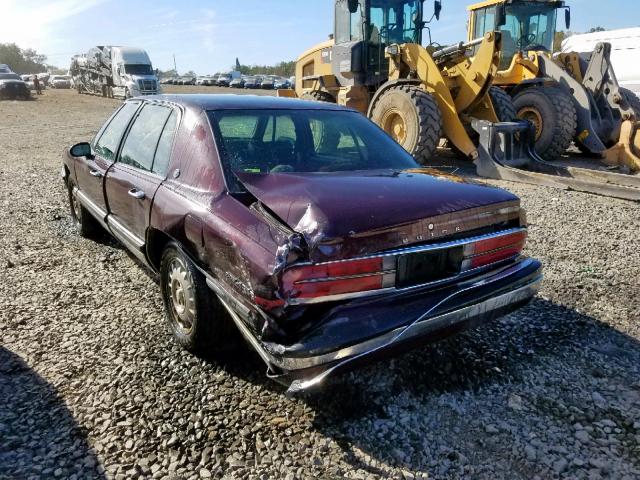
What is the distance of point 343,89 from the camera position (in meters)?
10.3

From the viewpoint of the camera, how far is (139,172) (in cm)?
345

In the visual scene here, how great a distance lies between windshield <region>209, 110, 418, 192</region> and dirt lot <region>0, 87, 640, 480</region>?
119 cm

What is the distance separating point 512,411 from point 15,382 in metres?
2.78

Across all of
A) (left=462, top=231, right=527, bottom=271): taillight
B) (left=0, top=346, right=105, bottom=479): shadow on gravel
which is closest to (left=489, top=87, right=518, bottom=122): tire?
(left=462, top=231, right=527, bottom=271): taillight

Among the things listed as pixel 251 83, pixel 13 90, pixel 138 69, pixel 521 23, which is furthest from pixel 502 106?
pixel 251 83

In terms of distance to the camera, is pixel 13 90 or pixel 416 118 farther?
pixel 13 90

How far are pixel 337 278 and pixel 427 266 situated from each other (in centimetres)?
51

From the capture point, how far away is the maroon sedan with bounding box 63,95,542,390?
2170mm

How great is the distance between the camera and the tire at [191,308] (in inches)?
107

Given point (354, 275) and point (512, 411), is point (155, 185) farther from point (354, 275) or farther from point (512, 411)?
point (512, 411)

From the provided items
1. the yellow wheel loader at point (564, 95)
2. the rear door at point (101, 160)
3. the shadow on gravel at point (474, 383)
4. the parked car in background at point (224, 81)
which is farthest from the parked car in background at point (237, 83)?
the shadow on gravel at point (474, 383)

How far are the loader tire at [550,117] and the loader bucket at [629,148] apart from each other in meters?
0.93

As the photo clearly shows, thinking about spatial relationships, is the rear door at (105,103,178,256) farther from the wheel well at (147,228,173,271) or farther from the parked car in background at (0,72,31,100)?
the parked car in background at (0,72,31,100)

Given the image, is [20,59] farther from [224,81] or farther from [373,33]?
[373,33]
